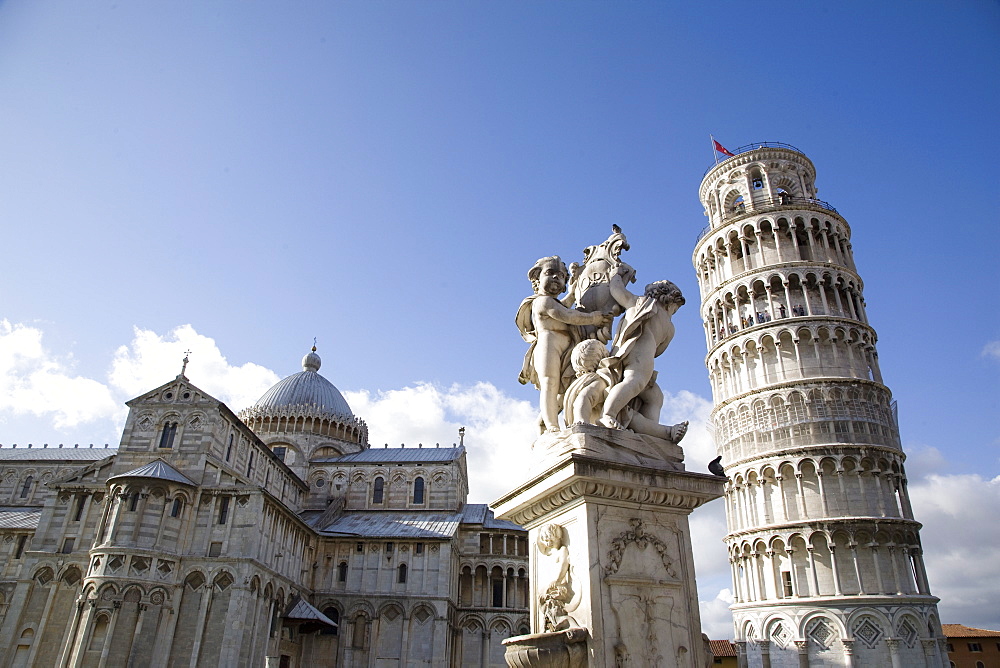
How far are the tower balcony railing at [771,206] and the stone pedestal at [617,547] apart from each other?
125ft

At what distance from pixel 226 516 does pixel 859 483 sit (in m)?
31.7

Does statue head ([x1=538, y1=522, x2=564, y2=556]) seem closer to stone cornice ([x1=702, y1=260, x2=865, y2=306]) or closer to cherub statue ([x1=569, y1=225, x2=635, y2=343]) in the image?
cherub statue ([x1=569, y1=225, x2=635, y2=343])

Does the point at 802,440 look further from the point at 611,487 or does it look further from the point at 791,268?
the point at 611,487

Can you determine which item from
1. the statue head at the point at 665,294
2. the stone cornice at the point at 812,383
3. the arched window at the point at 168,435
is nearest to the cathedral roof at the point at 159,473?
the arched window at the point at 168,435

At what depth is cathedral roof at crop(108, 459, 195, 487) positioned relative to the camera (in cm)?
3234

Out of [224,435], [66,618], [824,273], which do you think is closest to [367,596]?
[224,435]

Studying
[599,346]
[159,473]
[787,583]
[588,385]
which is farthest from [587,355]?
[159,473]

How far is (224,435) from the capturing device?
37312 millimetres

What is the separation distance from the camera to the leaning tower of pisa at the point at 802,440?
98.6 ft

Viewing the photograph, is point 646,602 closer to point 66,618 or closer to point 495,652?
point 66,618

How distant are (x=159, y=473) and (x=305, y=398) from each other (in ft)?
75.8

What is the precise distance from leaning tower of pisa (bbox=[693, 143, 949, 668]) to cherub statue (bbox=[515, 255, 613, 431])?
1197 inches

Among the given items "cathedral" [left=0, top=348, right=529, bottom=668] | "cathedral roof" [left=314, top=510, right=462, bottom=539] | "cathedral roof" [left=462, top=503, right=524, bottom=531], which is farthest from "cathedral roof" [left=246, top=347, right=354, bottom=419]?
"cathedral roof" [left=462, top=503, right=524, bottom=531]

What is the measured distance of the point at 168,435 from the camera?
118ft
